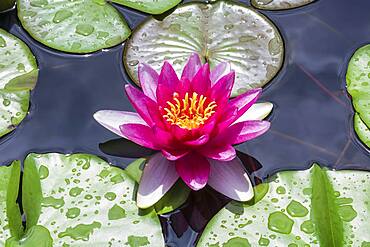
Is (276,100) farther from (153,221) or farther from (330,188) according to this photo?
(153,221)

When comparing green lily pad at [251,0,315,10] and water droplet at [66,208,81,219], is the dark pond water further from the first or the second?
water droplet at [66,208,81,219]

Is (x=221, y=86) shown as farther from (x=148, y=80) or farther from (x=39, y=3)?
(x=39, y=3)

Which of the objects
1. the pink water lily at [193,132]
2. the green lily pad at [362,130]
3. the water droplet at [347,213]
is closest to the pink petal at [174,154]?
the pink water lily at [193,132]


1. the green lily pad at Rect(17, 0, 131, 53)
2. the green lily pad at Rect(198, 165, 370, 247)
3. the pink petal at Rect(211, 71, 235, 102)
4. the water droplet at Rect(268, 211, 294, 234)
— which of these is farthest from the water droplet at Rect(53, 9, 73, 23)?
the water droplet at Rect(268, 211, 294, 234)

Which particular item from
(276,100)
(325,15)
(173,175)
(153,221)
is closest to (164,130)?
(173,175)

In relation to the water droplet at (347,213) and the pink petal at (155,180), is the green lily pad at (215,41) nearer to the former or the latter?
the pink petal at (155,180)

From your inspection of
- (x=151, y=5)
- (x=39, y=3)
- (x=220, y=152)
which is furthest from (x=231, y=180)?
(x=39, y=3)

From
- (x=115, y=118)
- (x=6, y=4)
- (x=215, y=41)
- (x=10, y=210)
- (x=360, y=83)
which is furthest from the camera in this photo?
(x=6, y=4)
